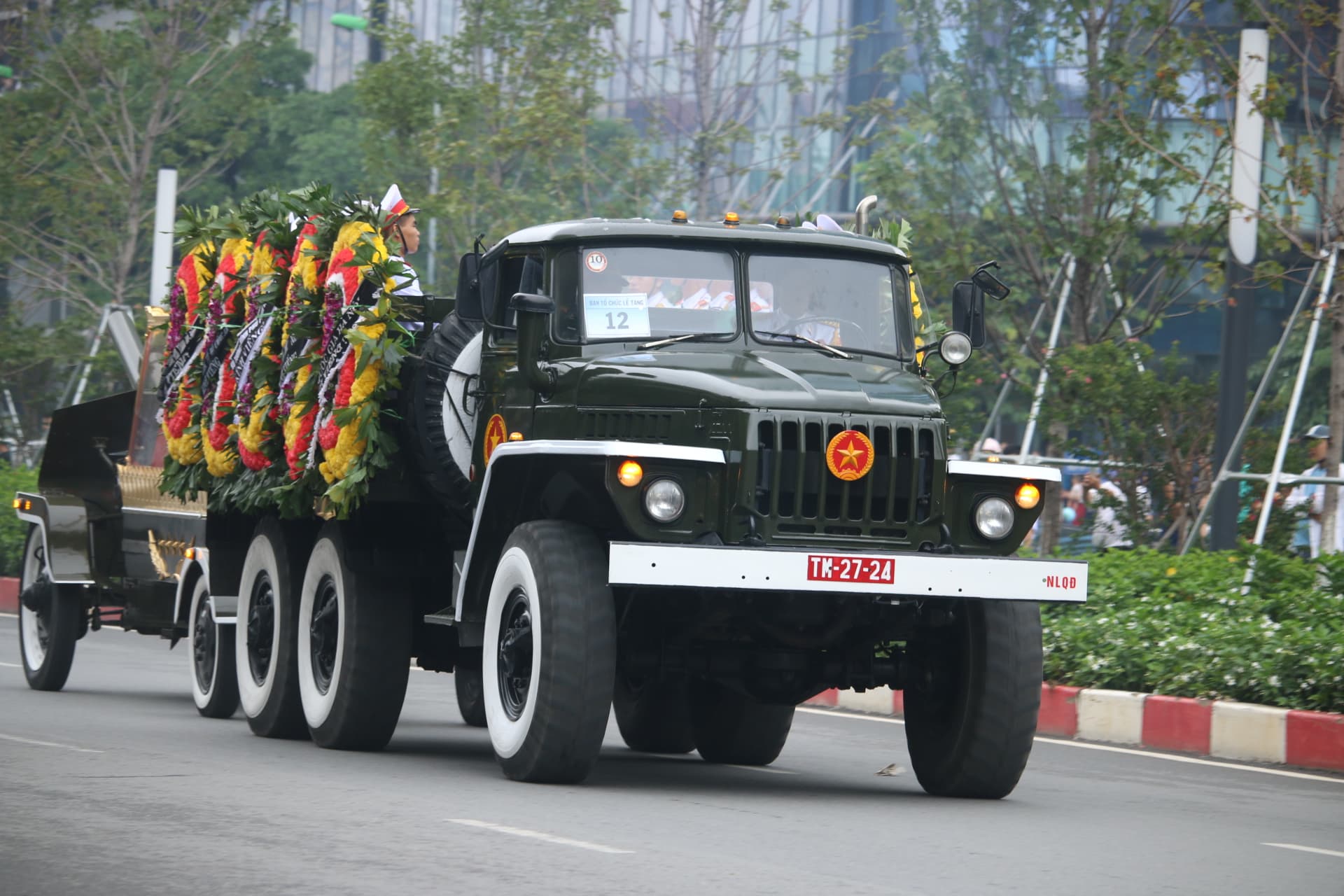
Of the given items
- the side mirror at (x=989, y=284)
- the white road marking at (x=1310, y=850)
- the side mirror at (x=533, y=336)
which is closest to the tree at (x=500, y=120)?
the side mirror at (x=989, y=284)

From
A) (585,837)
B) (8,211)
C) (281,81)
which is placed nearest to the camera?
(585,837)

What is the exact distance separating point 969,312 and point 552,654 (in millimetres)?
2850

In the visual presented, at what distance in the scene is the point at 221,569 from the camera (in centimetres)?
1341

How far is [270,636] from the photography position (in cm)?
1254

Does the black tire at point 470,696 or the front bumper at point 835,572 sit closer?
the front bumper at point 835,572

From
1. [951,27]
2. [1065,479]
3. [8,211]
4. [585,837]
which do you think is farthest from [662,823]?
[8,211]

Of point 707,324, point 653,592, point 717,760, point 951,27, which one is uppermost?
point 951,27

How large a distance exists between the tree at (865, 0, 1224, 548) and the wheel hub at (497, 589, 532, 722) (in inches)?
377

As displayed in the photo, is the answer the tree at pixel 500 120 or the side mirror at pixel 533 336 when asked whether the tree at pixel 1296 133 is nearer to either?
the side mirror at pixel 533 336

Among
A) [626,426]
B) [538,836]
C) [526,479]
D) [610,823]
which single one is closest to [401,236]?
[526,479]

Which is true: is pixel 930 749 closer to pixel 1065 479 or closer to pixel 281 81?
pixel 1065 479

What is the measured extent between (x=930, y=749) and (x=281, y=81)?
4510cm

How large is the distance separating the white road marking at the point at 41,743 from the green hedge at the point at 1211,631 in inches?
256

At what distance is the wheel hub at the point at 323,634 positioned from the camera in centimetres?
1162
